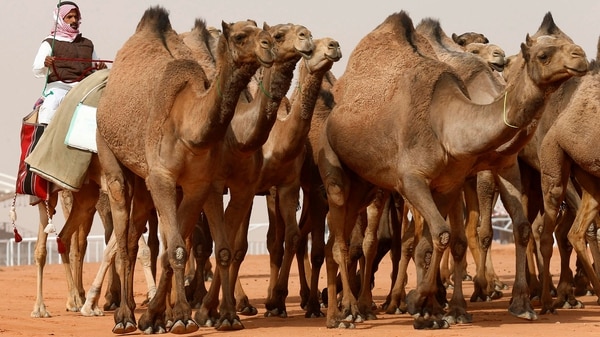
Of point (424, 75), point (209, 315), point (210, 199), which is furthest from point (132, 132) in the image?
point (424, 75)

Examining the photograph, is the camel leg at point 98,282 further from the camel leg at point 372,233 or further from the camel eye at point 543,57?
the camel eye at point 543,57

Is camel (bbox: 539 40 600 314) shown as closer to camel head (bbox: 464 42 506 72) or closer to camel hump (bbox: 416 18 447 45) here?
camel head (bbox: 464 42 506 72)

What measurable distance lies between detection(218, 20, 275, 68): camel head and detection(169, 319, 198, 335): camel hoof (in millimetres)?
2062

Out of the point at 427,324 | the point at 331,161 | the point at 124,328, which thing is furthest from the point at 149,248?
the point at 427,324

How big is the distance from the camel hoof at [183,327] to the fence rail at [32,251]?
50.1ft

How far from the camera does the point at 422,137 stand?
11672 millimetres

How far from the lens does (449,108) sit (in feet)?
38.4

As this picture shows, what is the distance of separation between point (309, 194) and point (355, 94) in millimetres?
1430

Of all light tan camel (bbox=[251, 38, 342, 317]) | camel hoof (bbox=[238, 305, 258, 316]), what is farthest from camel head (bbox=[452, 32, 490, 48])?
camel hoof (bbox=[238, 305, 258, 316])

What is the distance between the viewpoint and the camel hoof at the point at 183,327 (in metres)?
10.8

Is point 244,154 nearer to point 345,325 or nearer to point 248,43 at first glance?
point 248,43

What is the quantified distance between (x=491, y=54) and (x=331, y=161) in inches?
123

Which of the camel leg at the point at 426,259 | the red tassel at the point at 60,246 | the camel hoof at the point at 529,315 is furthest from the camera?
the red tassel at the point at 60,246

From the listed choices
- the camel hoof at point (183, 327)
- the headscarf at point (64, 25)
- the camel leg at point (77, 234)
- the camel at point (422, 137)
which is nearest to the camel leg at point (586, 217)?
the camel at point (422, 137)
